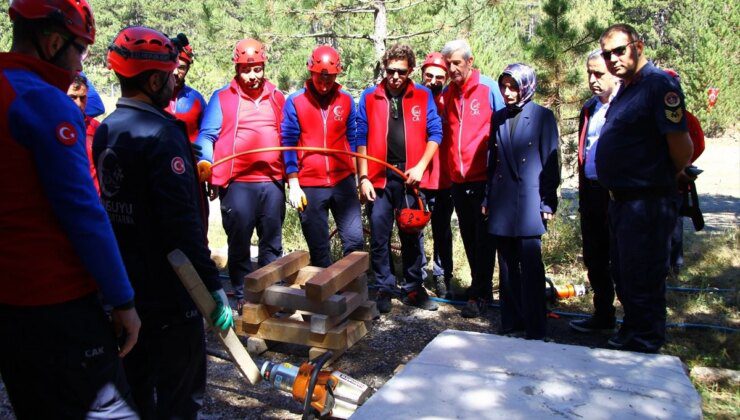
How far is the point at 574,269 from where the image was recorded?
6.57 metres

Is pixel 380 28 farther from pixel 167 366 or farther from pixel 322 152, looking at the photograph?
pixel 167 366

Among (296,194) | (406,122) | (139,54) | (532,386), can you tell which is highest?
(139,54)

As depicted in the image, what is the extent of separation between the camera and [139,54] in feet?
8.54

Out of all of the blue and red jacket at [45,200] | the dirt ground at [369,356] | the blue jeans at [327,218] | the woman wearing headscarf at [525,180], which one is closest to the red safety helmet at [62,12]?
the blue and red jacket at [45,200]

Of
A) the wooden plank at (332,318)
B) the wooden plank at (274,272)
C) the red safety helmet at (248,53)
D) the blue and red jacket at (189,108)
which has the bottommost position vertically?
the wooden plank at (332,318)

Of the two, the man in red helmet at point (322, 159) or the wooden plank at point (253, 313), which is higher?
the man in red helmet at point (322, 159)

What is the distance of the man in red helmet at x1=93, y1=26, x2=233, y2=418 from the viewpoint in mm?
2541

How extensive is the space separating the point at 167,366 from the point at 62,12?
145cm

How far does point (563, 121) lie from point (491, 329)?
3.72 metres

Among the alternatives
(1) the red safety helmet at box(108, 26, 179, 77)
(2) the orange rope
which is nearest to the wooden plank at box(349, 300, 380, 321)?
(2) the orange rope

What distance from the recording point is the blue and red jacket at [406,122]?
17.3 feet

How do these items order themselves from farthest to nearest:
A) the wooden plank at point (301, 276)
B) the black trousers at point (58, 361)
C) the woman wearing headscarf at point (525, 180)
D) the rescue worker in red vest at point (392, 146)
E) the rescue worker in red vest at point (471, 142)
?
1. the rescue worker in red vest at point (392, 146)
2. the rescue worker in red vest at point (471, 142)
3. the wooden plank at point (301, 276)
4. the woman wearing headscarf at point (525, 180)
5. the black trousers at point (58, 361)

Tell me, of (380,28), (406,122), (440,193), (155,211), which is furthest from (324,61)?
(380,28)

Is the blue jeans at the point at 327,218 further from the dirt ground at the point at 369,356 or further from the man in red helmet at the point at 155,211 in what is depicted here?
the man in red helmet at the point at 155,211
